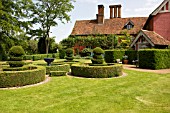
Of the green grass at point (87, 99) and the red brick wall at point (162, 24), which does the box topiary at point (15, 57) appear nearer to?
the green grass at point (87, 99)

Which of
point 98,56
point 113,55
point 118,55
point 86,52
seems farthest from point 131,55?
point 86,52

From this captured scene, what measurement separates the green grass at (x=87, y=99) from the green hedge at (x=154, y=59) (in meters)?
8.79

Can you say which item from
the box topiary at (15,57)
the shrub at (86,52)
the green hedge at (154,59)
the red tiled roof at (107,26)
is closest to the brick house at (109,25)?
the red tiled roof at (107,26)

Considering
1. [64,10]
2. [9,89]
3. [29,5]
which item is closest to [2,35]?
[29,5]

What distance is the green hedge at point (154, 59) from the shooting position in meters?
20.2

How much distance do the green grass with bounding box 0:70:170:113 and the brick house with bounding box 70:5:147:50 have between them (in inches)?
Result: 1235

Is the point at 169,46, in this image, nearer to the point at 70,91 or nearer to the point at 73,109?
the point at 70,91

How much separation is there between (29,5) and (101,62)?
29.4 meters

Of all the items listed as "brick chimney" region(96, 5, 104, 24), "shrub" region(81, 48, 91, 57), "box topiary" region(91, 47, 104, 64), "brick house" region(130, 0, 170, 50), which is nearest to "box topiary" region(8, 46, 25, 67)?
"box topiary" region(91, 47, 104, 64)

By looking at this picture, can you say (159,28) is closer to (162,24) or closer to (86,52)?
(162,24)

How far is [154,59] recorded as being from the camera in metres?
20.2

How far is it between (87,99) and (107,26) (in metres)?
36.2

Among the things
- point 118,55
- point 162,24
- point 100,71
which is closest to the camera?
point 100,71

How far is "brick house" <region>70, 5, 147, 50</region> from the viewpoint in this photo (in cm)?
4184
